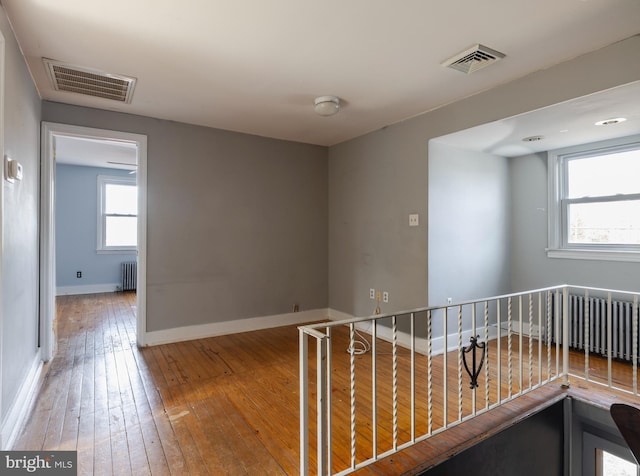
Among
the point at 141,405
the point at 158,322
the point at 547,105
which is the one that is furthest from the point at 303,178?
the point at 141,405

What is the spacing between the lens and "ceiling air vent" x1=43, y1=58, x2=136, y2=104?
261 cm

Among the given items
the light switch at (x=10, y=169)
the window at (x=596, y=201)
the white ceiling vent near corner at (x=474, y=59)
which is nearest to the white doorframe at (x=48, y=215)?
the light switch at (x=10, y=169)

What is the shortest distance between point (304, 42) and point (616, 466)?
12.6ft

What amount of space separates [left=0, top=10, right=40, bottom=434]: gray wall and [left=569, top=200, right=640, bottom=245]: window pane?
15.7 feet

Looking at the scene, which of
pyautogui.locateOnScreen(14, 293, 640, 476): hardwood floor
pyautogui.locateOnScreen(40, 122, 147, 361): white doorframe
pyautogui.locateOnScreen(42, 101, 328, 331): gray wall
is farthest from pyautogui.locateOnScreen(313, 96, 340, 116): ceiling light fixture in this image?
pyautogui.locateOnScreen(14, 293, 640, 476): hardwood floor

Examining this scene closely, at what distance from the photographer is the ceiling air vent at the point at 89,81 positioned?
261 cm

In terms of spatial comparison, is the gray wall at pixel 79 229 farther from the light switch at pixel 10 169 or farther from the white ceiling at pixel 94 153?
the light switch at pixel 10 169

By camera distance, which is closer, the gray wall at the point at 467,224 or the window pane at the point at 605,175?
the window pane at the point at 605,175

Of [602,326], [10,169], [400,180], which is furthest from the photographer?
[400,180]

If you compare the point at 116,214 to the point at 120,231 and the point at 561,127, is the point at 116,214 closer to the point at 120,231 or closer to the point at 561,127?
the point at 120,231

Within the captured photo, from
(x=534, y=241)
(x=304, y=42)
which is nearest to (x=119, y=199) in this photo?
(x=304, y=42)

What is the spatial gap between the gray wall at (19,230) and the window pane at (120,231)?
4192 mm

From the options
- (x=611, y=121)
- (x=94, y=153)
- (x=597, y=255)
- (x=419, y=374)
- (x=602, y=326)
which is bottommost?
(x=419, y=374)

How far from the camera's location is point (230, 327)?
4148 mm
